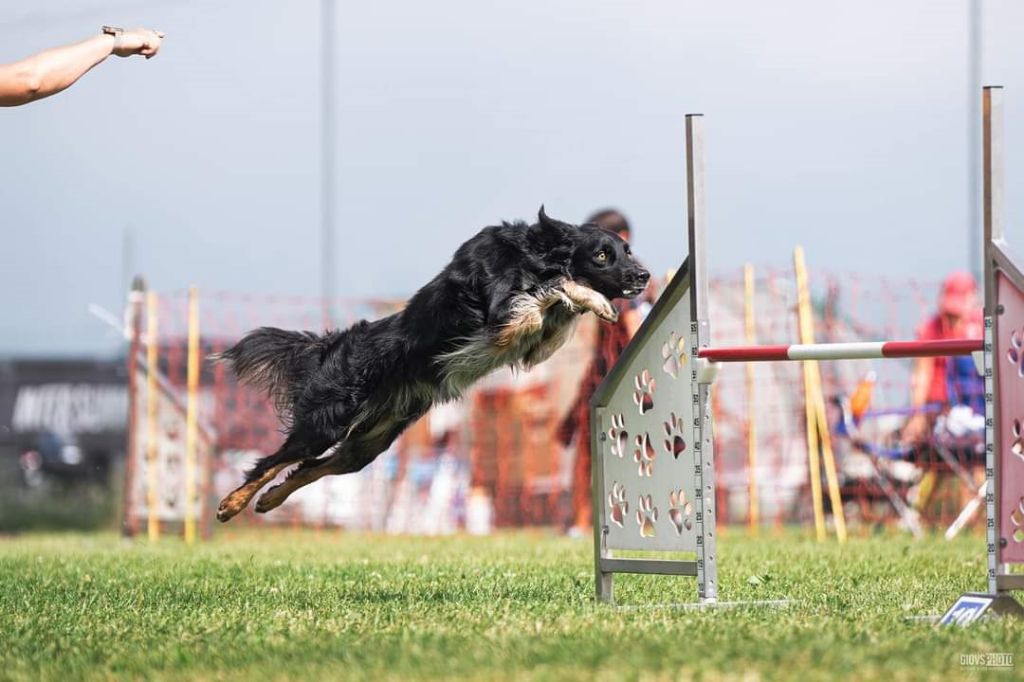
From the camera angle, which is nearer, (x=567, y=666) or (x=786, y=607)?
(x=567, y=666)

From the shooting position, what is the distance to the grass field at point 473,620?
10.8 feet

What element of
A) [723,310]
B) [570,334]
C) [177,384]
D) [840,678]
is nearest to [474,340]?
[570,334]

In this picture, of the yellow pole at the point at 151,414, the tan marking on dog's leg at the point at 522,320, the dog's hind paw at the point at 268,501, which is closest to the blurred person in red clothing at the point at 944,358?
the tan marking on dog's leg at the point at 522,320

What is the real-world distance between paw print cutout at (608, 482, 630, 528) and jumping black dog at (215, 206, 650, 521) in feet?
2.96

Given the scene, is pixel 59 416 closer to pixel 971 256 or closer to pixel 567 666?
pixel 971 256

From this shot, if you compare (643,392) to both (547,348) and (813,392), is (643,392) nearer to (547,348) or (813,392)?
(547,348)

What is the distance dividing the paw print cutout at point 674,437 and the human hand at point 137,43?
2.25 m

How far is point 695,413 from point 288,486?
2.26m

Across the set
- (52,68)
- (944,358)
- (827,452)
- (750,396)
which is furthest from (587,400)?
(52,68)

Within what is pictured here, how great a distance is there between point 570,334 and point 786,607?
1899 millimetres

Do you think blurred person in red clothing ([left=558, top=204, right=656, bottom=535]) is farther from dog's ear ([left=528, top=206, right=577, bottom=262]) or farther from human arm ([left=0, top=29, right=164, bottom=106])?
human arm ([left=0, top=29, right=164, bottom=106])

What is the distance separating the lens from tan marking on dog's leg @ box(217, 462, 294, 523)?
19.9 feet

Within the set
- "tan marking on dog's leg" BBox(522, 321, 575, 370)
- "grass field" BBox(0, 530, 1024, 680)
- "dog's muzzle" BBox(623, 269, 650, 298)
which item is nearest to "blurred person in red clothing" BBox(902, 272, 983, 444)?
"grass field" BBox(0, 530, 1024, 680)

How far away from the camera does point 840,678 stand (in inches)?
120
